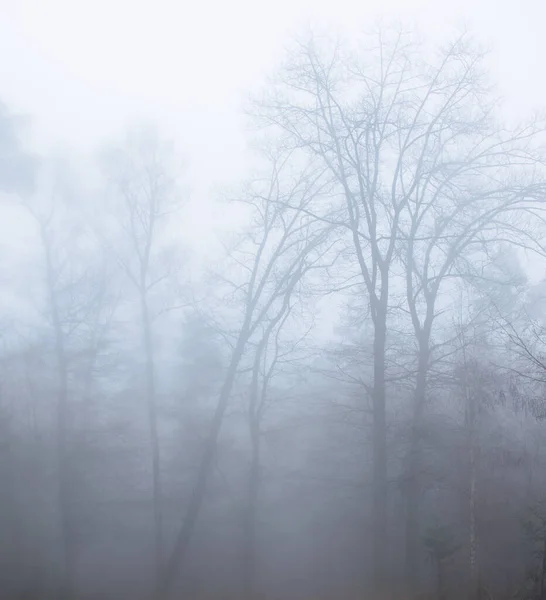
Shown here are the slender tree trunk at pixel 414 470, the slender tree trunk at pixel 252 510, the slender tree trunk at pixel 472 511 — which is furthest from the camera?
the slender tree trunk at pixel 252 510

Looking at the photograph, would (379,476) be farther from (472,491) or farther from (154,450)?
(154,450)

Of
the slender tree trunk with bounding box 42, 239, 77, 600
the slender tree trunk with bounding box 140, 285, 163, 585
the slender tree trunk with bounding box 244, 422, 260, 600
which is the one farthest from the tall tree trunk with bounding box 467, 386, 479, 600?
the slender tree trunk with bounding box 42, 239, 77, 600

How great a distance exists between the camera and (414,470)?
10250mm

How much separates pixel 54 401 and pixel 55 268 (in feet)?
12.3

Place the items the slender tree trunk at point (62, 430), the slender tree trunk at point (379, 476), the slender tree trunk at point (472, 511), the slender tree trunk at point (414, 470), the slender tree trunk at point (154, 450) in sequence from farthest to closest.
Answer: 1. the slender tree trunk at point (62, 430)
2. the slender tree trunk at point (154, 450)
3. the slender tree trunk at point (472, 511)
4. the slender tree trunk at point (414, 470)
5. the slender tree trunk at point (379, 476)

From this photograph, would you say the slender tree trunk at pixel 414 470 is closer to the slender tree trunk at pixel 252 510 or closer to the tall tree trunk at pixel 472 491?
the tall tree trunk at pixel 472 491

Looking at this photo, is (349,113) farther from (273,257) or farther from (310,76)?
(273,257)

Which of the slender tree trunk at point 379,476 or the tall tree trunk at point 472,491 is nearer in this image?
the slender tree trunk at point 379,476

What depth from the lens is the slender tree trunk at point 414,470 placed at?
1001 cm

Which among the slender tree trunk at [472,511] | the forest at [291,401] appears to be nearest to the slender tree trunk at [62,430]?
the forest at [291,401]

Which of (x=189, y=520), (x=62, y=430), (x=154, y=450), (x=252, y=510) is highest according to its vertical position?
(x=62, y=430)

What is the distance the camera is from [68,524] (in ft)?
47.3

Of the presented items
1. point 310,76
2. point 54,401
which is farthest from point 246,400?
point 310,76

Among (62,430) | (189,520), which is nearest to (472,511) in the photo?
(189,520)
